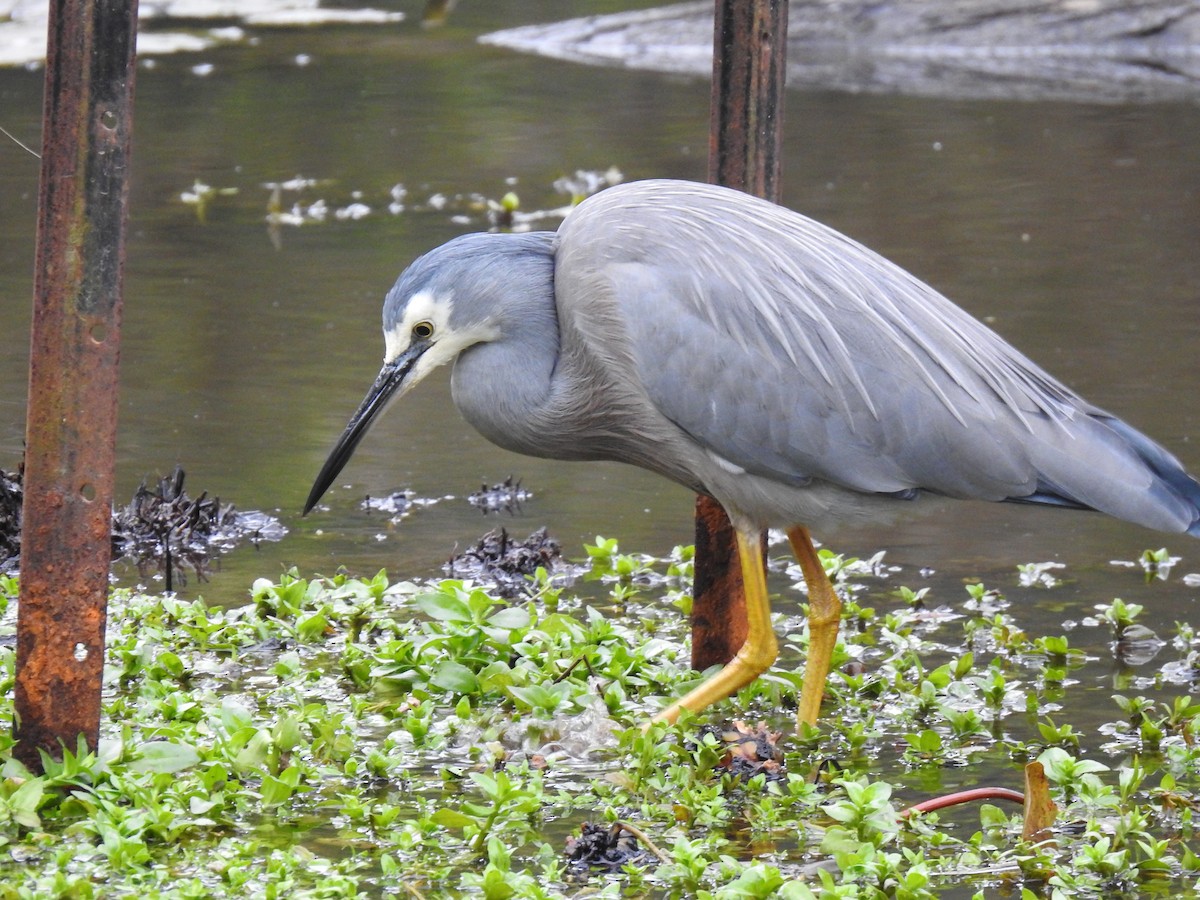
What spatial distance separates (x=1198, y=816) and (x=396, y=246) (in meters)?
7.09

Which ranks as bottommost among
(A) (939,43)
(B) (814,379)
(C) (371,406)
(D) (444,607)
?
(D) (444,607)

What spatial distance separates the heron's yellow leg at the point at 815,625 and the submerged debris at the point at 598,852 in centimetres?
88

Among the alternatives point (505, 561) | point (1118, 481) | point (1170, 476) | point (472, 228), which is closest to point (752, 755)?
point (1118, 481)

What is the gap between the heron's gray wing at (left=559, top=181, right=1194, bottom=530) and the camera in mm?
4172

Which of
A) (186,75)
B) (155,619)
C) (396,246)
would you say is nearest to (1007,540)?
(155,619)

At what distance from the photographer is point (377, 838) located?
363cm

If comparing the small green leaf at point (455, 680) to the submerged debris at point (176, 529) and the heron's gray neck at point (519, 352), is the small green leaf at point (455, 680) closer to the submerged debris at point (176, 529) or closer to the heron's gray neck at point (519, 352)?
the heron's gray neck at point (519, 352)

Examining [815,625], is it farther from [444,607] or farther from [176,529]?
[176,529]

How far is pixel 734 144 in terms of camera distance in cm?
458

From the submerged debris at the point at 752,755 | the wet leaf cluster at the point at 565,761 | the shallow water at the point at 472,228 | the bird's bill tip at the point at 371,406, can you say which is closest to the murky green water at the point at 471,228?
the shallow water at the point at 472,228

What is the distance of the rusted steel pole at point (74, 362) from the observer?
346 cm

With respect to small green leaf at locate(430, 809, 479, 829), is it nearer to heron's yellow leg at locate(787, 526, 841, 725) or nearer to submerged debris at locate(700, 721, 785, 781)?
submerged debris at locate(700, 721, 785, 781)

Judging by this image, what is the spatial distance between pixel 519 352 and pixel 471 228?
6.30 m

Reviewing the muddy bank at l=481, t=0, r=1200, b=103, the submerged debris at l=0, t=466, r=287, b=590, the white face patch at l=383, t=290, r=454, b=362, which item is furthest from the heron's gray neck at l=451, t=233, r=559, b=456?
the muddy bank at l=481, t=0, r=1200, b=103
